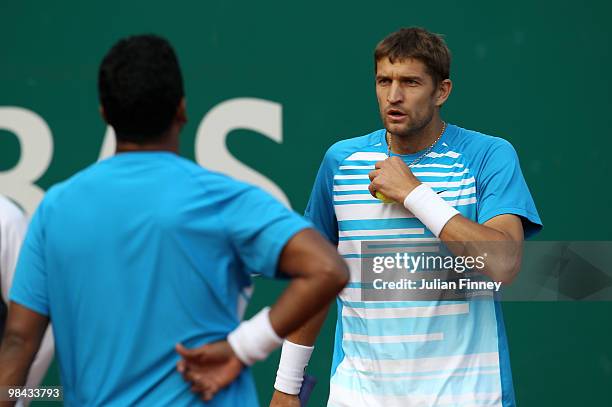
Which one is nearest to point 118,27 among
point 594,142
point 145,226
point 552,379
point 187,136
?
point 187,136

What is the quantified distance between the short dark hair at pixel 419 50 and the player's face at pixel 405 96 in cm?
2

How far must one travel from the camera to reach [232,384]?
8.02 ft

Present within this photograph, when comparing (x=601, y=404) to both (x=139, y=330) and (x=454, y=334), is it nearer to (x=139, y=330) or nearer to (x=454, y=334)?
(x=454, y=334)

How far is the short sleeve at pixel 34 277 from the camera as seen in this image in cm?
243

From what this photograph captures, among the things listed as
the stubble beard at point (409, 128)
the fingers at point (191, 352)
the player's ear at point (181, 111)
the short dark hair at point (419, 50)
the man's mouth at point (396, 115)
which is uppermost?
the short dark hair at point (419, 50)

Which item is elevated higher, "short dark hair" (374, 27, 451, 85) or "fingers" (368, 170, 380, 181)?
"short dark hair" (374, 27, 451, 85)

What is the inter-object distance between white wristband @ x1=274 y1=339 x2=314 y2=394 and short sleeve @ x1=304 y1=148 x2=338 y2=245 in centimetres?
36

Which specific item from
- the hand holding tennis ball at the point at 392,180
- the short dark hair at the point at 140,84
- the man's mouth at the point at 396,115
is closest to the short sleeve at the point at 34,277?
the short dark hair at the point at 140,84

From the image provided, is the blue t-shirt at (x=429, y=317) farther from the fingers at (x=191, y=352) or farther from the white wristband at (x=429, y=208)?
the fingers at (x=191, y=352)

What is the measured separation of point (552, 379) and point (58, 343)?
280 centimetres

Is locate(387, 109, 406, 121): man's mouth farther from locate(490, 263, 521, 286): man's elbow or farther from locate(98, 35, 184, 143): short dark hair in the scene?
locate(98, 35, 184, 143): short dark hair

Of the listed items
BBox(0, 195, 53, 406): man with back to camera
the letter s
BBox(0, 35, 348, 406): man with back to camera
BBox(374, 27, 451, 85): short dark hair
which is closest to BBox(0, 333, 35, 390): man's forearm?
BBox(0, 35, 348, 406): man with back to camera

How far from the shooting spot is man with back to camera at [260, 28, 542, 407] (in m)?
3.32

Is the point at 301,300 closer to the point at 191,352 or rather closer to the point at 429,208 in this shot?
the point at 191,352
